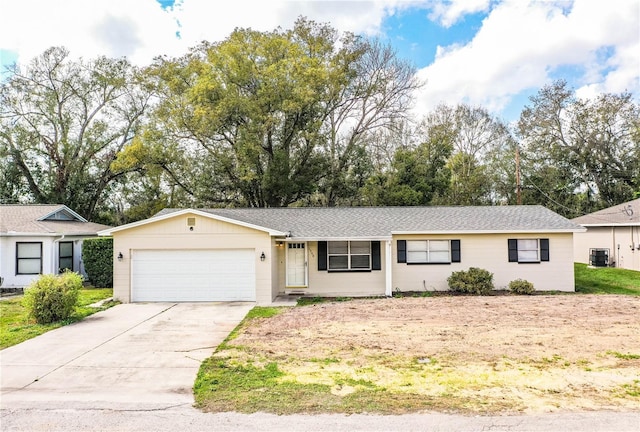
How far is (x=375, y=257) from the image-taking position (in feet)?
48.8

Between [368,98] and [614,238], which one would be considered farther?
[368,98]

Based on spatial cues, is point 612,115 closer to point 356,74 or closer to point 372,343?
point 356,74

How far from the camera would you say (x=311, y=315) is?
10.8 m

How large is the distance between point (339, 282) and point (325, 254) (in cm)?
114

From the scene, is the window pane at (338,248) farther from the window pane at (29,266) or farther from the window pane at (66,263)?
the window pane at (29,266)

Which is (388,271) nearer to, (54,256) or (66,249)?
(54,256)

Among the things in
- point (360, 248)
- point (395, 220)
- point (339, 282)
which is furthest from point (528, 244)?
point (339, 282)

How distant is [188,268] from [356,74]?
19798mm

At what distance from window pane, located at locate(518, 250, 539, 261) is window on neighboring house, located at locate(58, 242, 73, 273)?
58.8 ft

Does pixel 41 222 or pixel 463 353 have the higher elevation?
pixel 41 222

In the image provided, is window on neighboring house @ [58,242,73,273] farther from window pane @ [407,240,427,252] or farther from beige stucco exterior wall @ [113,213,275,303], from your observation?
window pane @ [407,240,427,252]

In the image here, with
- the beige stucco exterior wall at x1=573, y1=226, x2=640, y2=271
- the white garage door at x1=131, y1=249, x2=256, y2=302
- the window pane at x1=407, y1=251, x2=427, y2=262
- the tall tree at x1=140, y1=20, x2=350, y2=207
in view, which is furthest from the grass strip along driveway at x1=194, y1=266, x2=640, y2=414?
the tall tree at x1=140, y1=20, x2=350, y2=207

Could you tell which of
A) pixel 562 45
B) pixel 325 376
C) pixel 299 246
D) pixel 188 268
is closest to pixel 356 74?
pixel 562 45

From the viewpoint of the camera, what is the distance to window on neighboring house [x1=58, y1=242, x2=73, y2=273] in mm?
16562
